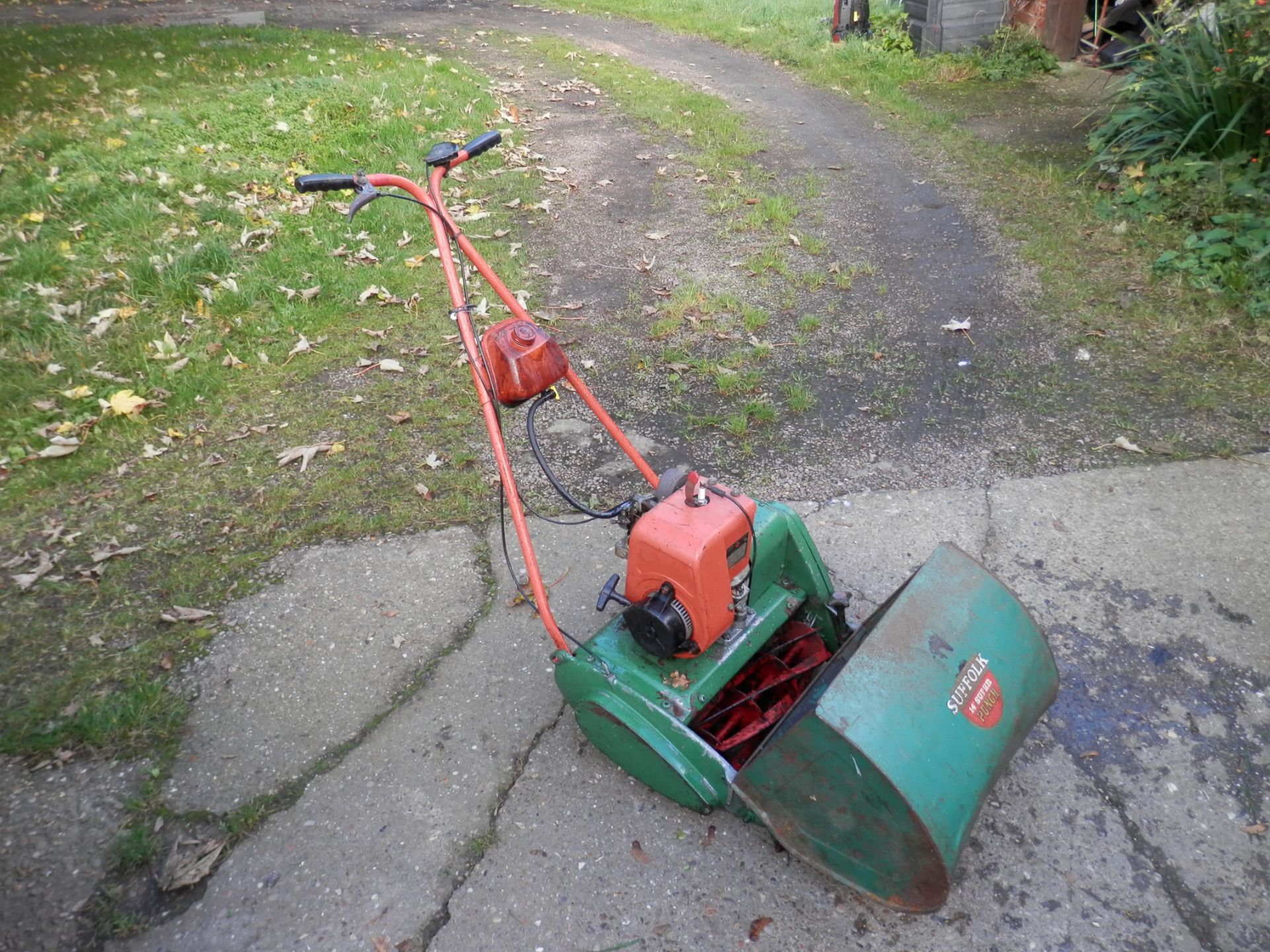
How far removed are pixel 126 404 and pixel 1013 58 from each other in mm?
9047

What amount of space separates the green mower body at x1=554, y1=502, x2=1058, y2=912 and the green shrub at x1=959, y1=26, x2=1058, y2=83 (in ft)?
27.3

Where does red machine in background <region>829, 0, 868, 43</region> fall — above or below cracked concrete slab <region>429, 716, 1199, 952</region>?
above

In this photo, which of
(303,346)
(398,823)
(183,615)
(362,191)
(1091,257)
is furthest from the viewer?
(1091,257)

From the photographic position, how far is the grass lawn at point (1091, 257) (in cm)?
428

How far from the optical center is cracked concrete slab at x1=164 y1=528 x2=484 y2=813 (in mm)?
2770

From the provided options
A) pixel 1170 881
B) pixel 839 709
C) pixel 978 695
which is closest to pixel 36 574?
pixel 839 709

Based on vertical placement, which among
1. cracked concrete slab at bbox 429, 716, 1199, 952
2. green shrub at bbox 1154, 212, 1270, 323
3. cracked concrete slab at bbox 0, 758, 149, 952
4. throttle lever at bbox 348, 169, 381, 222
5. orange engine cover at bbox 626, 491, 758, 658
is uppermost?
throttle lever at bbox 348, 169, 381, 222

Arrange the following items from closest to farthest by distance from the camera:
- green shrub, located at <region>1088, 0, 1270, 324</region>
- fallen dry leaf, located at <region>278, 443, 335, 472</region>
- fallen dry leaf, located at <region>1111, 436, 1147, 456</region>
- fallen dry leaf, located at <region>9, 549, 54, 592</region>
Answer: fallen dry leaf, located at <region>9, 549, 54, 592</region> → fallen dry leaf, located at <region>1111, 436, 1147, 456</region> → fallen dry leaf, located at <region>278, 443, 335, 472</region> → green shrub, located at <region>1088, 0, 1270, 324</region>

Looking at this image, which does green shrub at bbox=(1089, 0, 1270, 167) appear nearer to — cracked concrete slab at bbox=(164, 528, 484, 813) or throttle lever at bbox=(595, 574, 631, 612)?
throttle lever at bbox=(595, 574, 631, 612)

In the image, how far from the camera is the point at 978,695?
2.21m

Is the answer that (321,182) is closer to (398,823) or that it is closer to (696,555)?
(696,555)

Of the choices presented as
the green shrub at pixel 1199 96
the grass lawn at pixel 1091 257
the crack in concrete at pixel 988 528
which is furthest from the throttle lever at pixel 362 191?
the green shrub at pixel 1199 96

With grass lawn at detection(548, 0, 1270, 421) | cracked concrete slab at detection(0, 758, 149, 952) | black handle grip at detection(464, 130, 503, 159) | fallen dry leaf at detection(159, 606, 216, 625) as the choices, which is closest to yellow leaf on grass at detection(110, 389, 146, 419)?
fallen dry leaf at detection(159, 606, 216, 625)

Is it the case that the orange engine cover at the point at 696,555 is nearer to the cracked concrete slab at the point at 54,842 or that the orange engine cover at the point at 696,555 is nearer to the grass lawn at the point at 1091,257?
the cracked concrete slab at the point at 54,842
